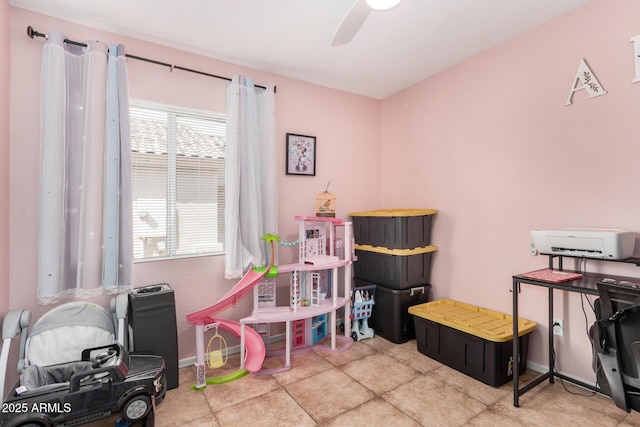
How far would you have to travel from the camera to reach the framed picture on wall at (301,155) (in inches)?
120

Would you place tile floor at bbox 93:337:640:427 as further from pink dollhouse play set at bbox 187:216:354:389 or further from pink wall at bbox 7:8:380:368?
pink wall at bbox 7:8:380:368

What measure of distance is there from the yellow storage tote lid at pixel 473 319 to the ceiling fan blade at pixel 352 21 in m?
2.12

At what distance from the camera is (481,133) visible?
2676 millimetres

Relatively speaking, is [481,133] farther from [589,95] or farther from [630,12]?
[630,12]

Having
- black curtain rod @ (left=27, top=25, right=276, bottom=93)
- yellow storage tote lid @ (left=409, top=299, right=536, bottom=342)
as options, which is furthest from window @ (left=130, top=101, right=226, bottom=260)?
yellow storage tote lid @ (left=409, top=299, right=536, bottom=342)

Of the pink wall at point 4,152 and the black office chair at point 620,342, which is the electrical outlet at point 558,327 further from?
the pink wall at point 4,152

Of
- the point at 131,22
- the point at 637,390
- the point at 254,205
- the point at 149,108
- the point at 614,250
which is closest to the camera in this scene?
the point at 637,390

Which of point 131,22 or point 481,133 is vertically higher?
point 131,22

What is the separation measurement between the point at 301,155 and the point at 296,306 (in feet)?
4.79

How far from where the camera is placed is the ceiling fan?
138 cm

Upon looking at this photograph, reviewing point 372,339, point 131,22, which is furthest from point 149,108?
point 372,339

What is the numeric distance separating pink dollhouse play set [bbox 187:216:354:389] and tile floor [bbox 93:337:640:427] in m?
0.18

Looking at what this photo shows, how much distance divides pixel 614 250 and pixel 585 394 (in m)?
1.04

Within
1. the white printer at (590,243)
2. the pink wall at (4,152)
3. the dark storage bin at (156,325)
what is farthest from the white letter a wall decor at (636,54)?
the pink wall at (4,152)
